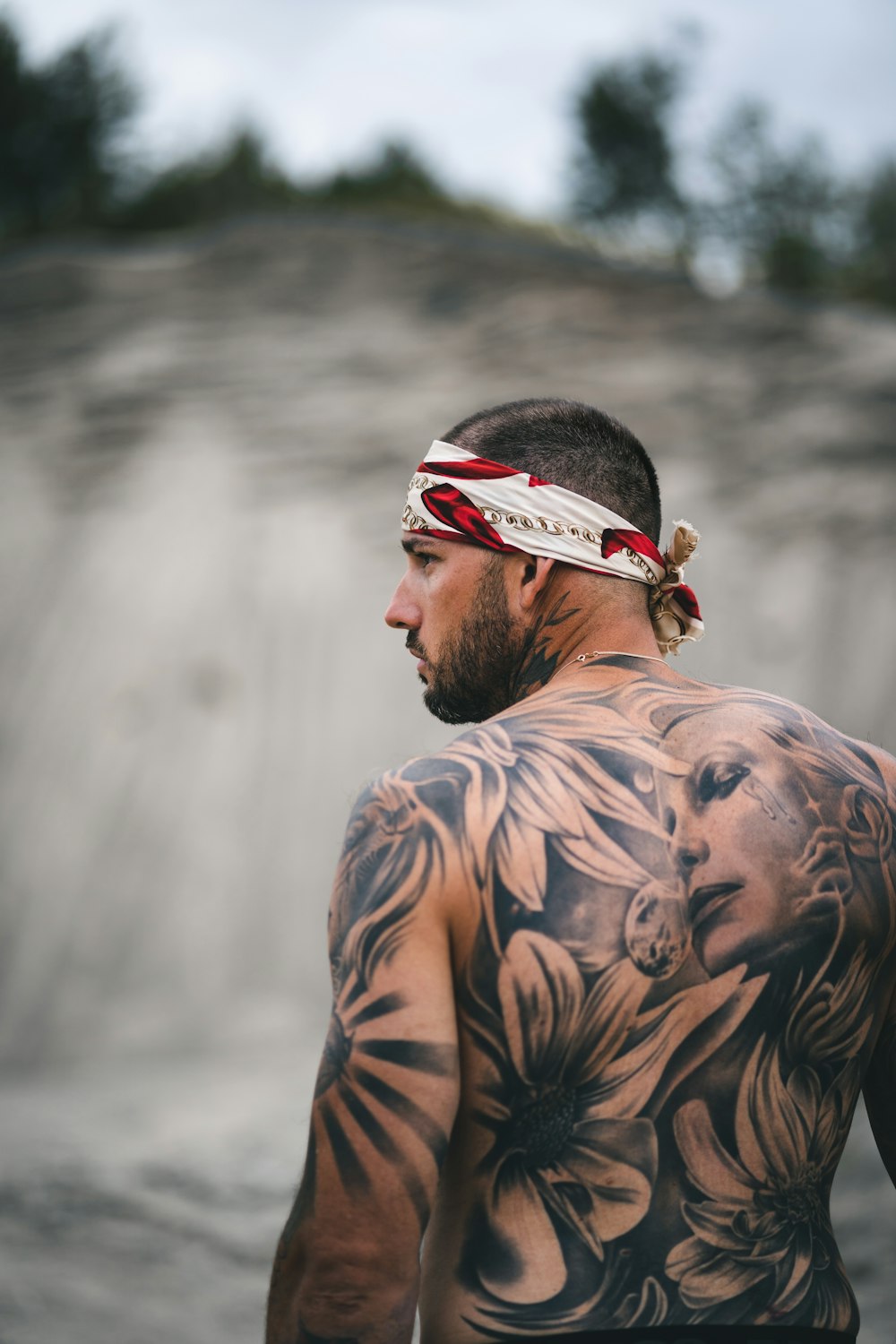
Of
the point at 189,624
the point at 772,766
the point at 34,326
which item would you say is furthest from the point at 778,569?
the point at 772,766

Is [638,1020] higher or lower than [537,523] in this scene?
lower

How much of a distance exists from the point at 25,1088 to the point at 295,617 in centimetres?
402

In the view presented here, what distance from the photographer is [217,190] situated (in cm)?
1449

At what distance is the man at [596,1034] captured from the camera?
144 centimetres

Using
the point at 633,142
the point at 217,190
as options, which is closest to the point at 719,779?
the point at 217,190

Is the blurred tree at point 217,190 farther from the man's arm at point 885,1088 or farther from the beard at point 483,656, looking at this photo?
the man's arm at point 885,1088

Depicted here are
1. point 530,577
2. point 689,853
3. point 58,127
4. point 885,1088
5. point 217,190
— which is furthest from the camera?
point 58,127

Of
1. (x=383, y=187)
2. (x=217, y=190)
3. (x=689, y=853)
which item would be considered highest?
(x=217, y=190)

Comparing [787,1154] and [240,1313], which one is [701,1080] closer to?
[787,1154]

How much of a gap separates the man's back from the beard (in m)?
0.24

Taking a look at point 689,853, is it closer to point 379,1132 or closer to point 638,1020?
point 638,1020

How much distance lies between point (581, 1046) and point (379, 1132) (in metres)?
0.25

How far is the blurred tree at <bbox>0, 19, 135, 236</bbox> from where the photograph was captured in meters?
15.4

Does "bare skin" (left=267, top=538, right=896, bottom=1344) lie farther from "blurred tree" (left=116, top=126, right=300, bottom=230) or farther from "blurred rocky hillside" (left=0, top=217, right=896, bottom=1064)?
"blurred tree" (left=116, top=126, right=300, bottom=230)
